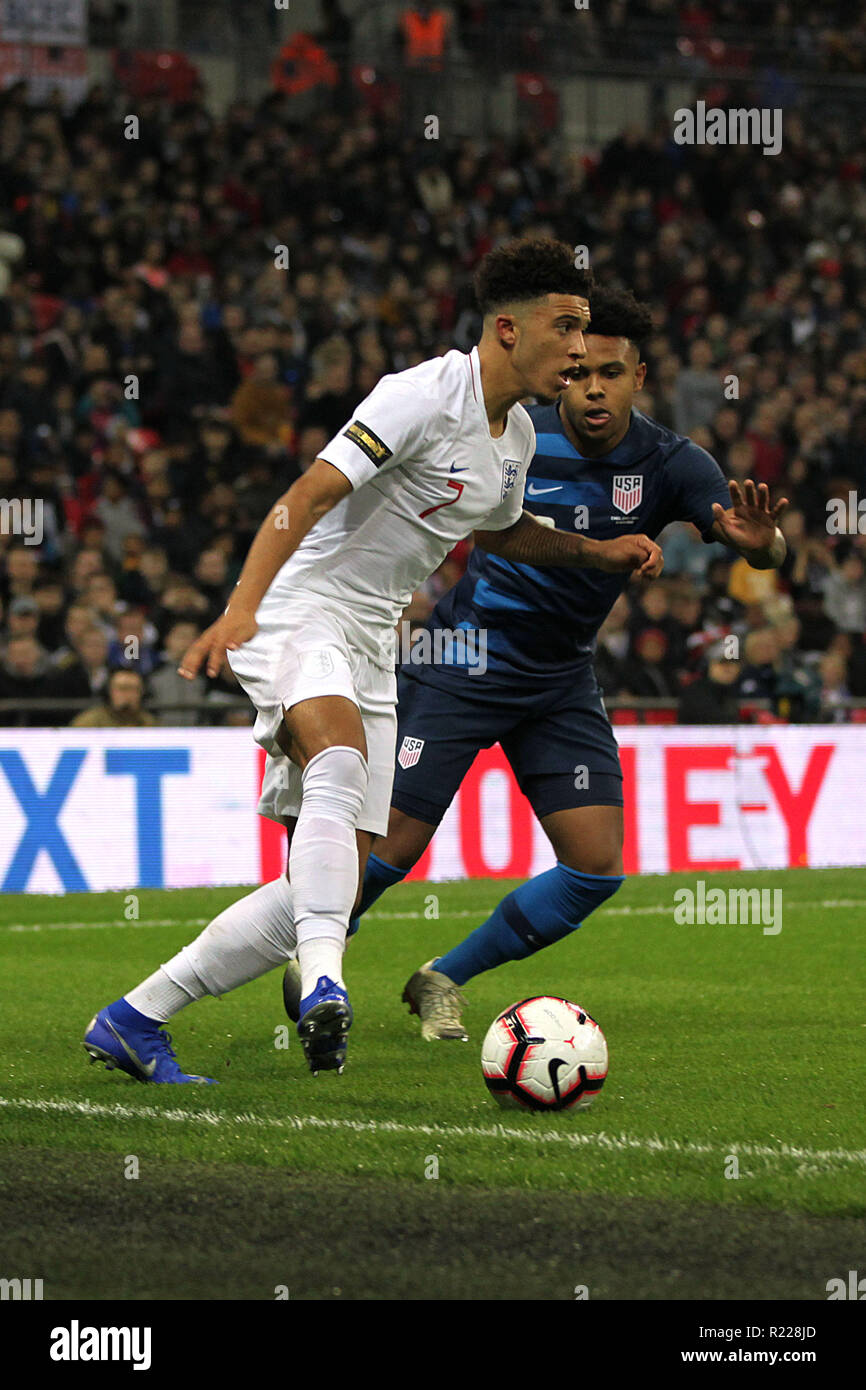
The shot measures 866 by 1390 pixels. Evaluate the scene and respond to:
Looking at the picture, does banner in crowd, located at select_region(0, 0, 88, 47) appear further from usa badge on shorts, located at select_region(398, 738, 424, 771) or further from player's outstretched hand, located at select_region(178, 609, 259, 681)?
player's outstretched hand, located at select_region(178, 609, 259, 681)

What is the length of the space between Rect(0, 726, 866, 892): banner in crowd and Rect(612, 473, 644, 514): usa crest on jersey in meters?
5.63

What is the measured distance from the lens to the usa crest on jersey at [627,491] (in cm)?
637

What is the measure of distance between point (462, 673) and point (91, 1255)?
3.16 meters

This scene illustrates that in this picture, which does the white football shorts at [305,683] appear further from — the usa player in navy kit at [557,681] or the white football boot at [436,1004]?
the white football boot at [436,1004]

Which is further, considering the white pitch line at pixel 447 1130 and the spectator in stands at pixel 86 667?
the spectator in stands at pixel 86 667

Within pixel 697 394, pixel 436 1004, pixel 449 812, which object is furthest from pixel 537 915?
pixel 697 394

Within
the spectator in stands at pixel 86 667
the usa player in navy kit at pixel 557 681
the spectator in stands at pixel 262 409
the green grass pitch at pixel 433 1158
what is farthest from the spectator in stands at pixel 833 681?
the usa player in navy kit at pixel 557 681

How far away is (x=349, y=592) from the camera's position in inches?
198

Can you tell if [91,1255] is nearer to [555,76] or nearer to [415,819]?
[415,819]

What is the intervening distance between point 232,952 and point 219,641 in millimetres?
896

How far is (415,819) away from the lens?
248 inches

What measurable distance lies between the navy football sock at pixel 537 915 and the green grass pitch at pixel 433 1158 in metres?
0.38

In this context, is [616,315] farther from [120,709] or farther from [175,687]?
[175,687]
